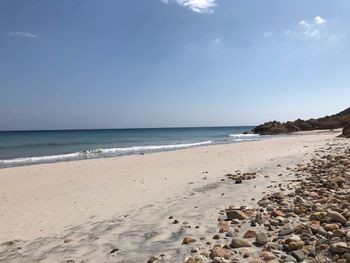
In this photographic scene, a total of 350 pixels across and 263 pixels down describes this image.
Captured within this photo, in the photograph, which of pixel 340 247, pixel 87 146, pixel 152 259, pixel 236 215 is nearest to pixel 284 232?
pixel 340 247

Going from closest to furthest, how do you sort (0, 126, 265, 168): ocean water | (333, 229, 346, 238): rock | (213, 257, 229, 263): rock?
(213, 257, 229, 263): rock → (333, 229, 346, 238): rock → (0, 126, 265, 168): ocean water

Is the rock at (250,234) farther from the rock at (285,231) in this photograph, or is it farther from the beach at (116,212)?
the beach at (116,212)

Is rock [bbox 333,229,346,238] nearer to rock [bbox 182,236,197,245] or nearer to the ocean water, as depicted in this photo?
rock [bbox 182,236,197,245]

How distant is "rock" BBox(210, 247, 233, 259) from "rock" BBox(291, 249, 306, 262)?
0.67 metres

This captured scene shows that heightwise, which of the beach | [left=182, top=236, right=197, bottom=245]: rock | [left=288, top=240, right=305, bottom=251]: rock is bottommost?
the beach

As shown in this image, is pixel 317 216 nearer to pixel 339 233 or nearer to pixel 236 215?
pixel 339 233

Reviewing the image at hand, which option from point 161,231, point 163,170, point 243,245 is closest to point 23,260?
point 161,231

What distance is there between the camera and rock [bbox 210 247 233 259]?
13.0ft

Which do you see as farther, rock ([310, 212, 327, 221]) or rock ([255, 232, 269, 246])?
rock ([310, 212, 327, 221])

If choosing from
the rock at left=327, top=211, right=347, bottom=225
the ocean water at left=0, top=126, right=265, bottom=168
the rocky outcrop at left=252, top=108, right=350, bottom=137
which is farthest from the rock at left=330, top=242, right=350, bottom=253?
the rocky outcrop at left=252, top=108, right=350, bottom=137

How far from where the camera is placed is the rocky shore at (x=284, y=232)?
380 centimetres

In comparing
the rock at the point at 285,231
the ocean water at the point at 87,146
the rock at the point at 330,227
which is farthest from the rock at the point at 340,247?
the ocean water at the point at 87,146

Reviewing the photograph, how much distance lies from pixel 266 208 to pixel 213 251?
2065 millimetres

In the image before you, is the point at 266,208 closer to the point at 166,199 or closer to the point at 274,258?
the point at 274,258
